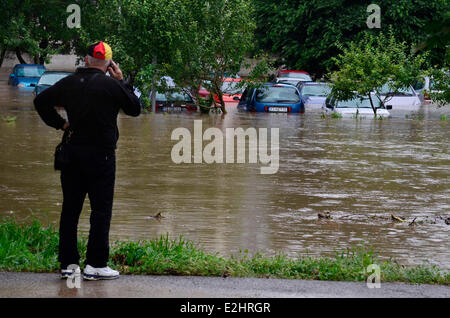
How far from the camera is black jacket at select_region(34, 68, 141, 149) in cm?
653

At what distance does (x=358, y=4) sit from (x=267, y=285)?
132ft

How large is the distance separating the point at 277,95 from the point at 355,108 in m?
3.07

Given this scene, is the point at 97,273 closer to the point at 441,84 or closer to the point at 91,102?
the point at 91,102

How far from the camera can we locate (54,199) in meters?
11.8

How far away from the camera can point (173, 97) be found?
31156mm

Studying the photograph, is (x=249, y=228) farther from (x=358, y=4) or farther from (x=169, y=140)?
(x=358, y=4)

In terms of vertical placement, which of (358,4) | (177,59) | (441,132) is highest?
(358,4)

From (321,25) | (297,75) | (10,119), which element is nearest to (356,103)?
(10,119)

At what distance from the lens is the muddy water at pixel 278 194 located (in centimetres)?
962

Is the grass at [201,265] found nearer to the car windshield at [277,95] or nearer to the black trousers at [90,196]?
the black trousers at [90,196]

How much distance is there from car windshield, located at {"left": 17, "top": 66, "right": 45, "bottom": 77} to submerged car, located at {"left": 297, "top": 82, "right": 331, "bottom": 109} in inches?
830

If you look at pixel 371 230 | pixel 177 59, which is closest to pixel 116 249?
pixel 371 230

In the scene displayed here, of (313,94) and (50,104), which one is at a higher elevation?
(50,104)
